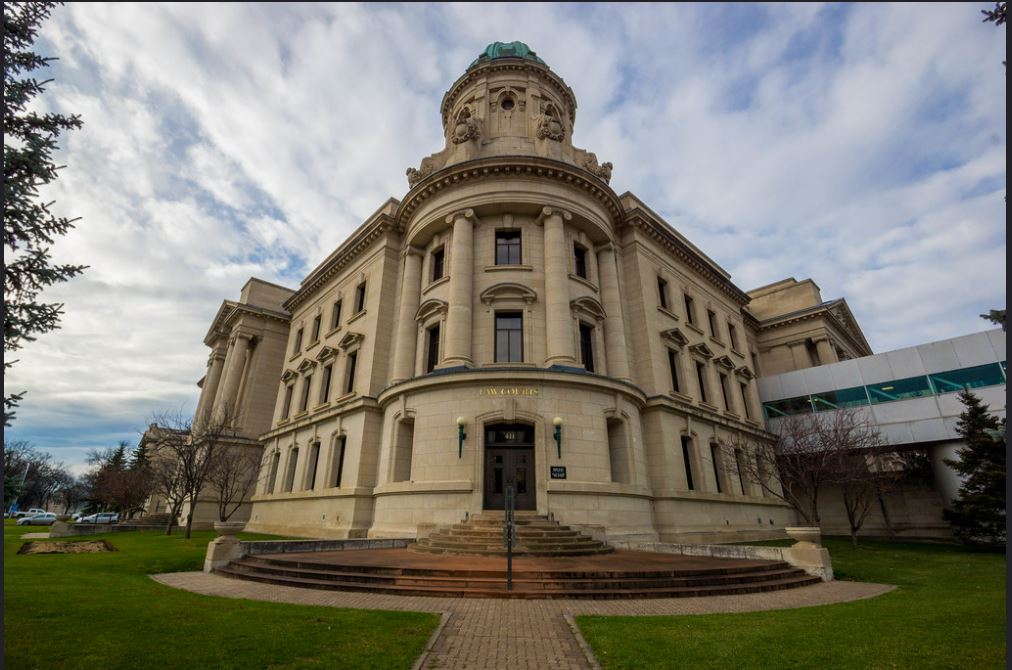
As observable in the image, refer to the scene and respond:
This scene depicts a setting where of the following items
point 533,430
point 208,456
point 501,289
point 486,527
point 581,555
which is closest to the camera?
point 581,555

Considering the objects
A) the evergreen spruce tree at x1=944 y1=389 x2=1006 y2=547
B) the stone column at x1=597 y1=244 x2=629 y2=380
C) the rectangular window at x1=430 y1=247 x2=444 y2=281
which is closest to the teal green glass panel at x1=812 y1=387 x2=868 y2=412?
the evergreen spruce tree at x1=944 y1=389 x2=1006 y2=547

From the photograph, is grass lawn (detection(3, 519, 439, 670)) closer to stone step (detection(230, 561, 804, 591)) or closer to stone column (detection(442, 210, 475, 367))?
stone step (detection(230, 561, 804, 591))

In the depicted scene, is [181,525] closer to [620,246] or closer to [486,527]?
[486,527]

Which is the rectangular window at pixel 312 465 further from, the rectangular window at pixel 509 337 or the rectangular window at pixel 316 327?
the rectangular window at pixel 509 337

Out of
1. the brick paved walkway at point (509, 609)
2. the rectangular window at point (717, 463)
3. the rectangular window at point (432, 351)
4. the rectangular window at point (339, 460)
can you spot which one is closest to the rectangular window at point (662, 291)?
the rectangular window at point (717, 463)

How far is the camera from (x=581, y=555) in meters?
16.2

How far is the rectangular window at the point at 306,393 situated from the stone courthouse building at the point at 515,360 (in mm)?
232

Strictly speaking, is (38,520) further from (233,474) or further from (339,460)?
(339,460)

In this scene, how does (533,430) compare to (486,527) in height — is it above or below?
above

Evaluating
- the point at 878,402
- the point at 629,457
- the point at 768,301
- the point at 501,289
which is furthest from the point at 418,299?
the point at 768,301

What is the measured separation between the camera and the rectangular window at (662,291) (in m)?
29.8

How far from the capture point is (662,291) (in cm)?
3023

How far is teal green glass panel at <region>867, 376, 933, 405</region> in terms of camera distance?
2909 cm

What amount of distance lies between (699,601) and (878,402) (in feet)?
89.3
